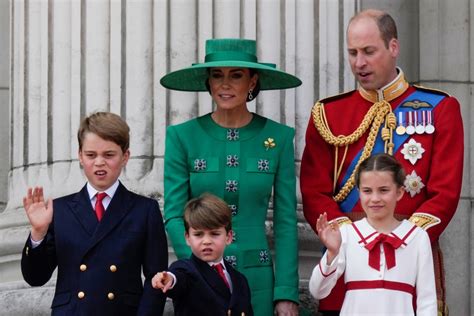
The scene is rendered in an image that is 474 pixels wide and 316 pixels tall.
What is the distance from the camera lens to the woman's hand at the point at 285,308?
7048 mm

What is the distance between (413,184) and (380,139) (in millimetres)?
279

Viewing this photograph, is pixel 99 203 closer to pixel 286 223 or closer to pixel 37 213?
pixel 37 213

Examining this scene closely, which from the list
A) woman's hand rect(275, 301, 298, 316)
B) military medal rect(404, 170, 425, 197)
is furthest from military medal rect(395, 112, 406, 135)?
woman's hand rect(275, 301, 298, 316)

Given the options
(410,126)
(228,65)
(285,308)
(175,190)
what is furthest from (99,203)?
(410,126)

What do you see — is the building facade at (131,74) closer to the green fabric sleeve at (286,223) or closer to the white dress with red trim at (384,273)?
the green fabric sleeve at (286,223)

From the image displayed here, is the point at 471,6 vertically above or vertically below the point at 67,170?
above

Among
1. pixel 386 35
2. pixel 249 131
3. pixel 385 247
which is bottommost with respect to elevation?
pixel 385 247

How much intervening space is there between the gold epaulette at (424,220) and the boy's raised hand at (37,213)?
156 cm

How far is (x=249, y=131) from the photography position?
723 centimetres

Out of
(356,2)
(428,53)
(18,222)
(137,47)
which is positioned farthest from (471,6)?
(18,222)

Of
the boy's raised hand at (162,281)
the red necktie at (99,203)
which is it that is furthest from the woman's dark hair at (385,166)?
the red necktie at (99,203)

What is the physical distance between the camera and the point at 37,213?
660 cm

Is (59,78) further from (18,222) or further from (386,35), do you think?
(386,35)

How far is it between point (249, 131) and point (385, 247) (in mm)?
921
